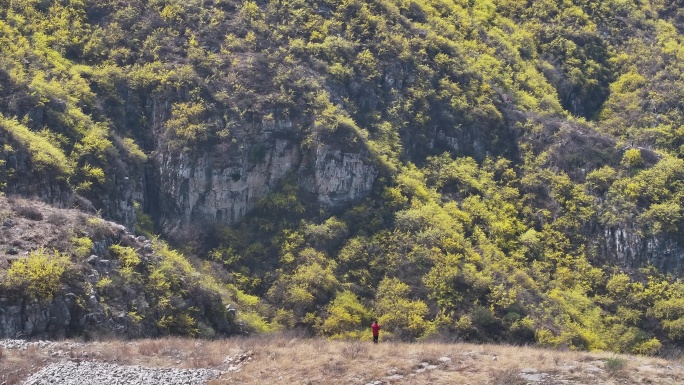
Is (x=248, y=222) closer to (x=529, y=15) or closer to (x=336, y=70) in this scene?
(x=336, y=70)

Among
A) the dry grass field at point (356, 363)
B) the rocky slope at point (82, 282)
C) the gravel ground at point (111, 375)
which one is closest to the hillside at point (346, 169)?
the rocky slope at point (82, 282)

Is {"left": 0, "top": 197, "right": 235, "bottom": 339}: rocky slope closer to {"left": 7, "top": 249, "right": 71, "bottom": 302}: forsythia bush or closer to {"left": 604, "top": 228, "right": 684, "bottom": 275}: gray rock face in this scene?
{"left": 7, "top": 249, "right": 71, "bottom": 302}: forsythia bush

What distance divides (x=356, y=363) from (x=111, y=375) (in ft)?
23.4

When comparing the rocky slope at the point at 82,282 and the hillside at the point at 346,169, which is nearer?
the rocky slope at the point at 82,282

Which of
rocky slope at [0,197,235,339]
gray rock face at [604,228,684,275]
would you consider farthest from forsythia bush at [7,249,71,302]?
gray rock face at [604,228,684,275]

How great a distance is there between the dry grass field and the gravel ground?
0.42 meters

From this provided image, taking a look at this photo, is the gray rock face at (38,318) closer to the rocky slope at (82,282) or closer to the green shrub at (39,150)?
the rocky slope at (82,282)

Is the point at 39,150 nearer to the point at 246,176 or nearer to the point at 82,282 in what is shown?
the point at 82,282

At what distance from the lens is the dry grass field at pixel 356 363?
22422mm

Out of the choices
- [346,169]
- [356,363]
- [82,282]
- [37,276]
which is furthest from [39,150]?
[356,363]

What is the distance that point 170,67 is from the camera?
4550cm

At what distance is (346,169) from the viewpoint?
42.7 metres

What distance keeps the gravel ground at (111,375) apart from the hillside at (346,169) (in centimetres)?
649

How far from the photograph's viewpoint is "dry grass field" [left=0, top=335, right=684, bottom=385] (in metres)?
22.4
